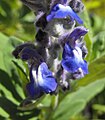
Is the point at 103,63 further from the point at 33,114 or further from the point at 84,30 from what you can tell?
the point at 33,114

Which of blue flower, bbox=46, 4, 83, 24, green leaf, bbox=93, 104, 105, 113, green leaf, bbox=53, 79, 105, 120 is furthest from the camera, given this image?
green leaf, bbox=93, 104, 105, 113

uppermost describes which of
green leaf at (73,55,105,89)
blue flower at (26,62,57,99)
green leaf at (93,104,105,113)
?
blue flower at (26,62,57,99)

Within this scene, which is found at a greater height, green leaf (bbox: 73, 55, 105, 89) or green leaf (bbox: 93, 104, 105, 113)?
green leaf (bbox: 73, 55, 105, 89)

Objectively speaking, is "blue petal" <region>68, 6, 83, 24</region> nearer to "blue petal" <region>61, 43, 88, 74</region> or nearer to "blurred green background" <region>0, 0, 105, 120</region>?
"blue petal" <region>61, 43, 88, 74</region>

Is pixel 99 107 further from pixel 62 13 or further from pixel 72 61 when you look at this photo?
pixel 62 13

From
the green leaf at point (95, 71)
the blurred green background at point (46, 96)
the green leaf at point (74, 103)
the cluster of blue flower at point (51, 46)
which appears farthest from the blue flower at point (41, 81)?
the green leaf at point (74, 103)

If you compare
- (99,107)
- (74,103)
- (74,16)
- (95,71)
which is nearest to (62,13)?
(74,16)

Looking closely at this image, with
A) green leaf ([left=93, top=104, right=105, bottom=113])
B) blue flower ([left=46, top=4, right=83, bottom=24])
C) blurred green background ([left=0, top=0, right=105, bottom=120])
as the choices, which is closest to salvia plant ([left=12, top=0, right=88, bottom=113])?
blue flower ([left=46, top=4, right=83, bottom=24])

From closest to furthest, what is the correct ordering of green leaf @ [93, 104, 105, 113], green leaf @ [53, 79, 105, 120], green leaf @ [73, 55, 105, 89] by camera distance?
green leaf @ [73, 55, 105, 89], green leaf @ [53, 79, 105, 120], green leaf @ [93, 104, 105, 113]

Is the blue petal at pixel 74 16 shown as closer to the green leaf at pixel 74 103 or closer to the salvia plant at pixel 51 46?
A: the salvia plant at pixel 51 46
